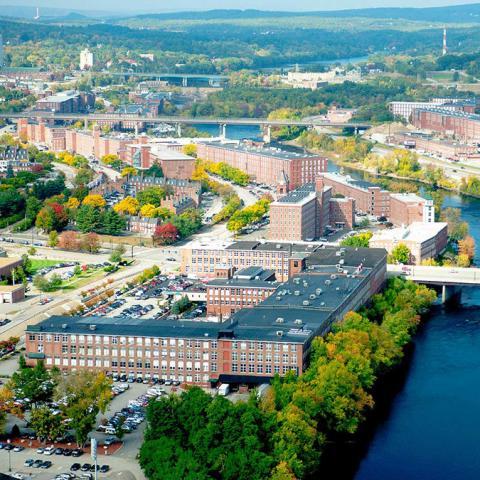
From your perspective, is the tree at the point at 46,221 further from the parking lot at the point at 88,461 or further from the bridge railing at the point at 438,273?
the parking lot at the point at 88,461

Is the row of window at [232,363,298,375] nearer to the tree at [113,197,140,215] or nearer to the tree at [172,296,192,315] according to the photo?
the tree at [172,296,192,315]

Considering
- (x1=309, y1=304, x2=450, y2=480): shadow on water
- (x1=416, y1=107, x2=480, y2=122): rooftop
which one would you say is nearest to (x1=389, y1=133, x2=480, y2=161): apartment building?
(x1=416, y1=107, x2=480, y2=122): rooftop

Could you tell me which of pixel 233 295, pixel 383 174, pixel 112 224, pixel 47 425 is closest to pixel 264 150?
pixel 383 174

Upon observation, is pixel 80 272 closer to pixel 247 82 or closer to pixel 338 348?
pixel 338 348

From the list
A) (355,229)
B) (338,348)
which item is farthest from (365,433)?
(355,229)

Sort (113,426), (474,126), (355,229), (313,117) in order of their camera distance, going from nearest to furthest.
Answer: (113,426) → (355,229) → (474,126) → (313,117)
